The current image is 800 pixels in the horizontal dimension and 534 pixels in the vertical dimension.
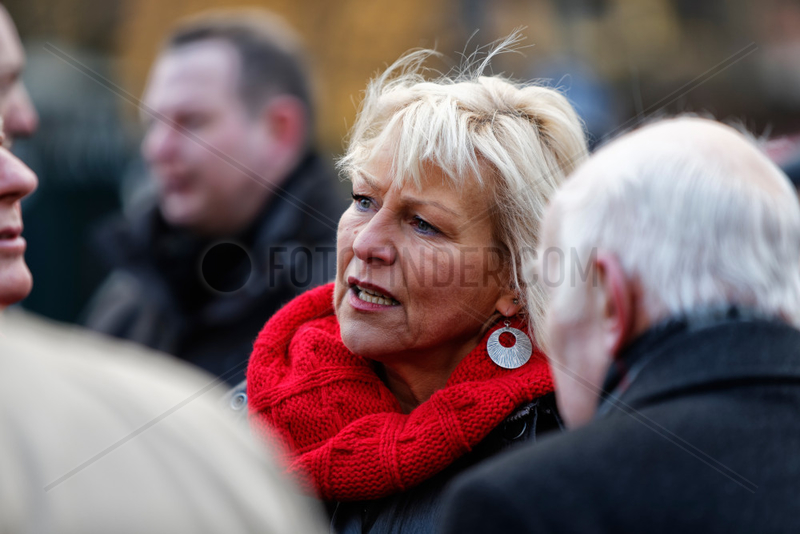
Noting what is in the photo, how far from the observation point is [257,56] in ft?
13.4

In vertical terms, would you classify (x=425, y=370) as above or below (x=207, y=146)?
below

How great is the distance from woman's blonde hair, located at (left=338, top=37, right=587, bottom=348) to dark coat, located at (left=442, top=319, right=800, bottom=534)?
0.80 metres

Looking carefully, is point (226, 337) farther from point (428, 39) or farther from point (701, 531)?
point (428, 39)

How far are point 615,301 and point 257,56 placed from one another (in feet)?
10.2

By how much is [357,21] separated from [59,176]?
3.49 m

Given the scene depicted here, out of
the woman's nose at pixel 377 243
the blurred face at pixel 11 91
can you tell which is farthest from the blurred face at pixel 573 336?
the blurred face at pixel 11 91

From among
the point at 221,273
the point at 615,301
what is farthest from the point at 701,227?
the point at 221,273

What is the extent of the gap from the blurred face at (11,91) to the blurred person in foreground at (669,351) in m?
2.64

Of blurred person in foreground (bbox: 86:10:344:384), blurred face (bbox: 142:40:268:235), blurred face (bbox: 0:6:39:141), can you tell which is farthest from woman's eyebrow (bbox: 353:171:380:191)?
blurred face (bbox: 0:6:39:141)

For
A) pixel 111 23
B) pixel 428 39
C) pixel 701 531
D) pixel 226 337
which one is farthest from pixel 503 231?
pixel 111 23

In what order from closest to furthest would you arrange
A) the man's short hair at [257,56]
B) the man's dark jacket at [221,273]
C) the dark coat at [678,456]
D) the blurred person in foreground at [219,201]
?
1. the dark coat at [678,456]
2. the man's dark jacket at [221,273]
3. the blurred person in foreground at [219,201]
4. the man's short hair at [257,56]

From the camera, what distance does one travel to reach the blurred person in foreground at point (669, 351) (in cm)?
124

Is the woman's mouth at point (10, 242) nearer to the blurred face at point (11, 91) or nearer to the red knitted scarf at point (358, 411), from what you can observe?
the red knitted scarf at point (358, 411)

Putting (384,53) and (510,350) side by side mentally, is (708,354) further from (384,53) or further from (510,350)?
(384,53)
